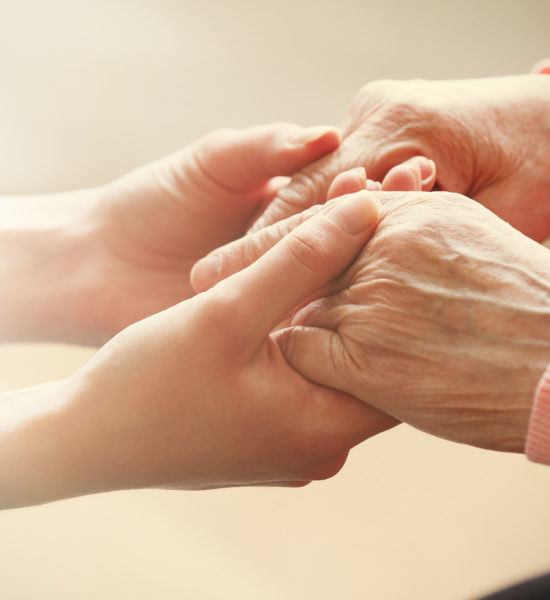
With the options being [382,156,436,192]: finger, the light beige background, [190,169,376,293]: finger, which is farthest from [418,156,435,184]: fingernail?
the light beige background

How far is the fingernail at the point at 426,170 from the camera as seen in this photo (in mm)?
1015

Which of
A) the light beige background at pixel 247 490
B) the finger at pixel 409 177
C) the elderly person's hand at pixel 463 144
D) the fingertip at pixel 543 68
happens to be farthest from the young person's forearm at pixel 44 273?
the fingertip at pixel 543 68

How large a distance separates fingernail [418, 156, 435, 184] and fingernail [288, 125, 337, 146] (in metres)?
0.16

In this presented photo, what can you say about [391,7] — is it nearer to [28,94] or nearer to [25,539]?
[28,94]

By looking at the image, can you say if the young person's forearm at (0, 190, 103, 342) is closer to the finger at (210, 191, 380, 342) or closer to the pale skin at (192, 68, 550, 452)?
the pale skin at (192, 68, 550, 452)

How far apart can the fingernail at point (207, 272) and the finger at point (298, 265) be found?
0.60 feet

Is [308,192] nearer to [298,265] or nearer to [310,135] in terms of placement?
[310,135]

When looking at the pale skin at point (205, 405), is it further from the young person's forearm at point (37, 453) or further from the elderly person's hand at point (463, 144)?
the elderly person's hand at point (463, 144)

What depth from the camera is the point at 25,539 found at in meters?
1.40

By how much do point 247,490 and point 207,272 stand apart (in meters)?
0.69

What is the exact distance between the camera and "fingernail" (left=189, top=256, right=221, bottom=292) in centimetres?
95

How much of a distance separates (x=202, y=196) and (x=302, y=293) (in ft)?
1.75

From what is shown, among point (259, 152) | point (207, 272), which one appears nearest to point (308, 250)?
point (207, 272)

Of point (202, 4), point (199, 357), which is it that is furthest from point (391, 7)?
point (199, 357)
